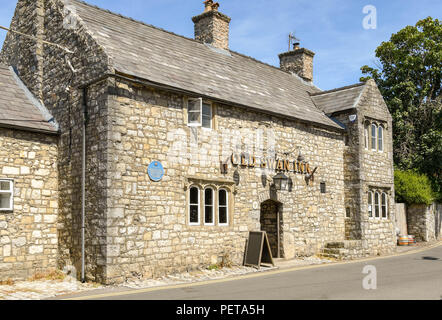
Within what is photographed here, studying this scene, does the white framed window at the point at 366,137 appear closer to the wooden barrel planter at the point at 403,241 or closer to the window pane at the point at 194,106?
the wooden barrel planter at the point at 403,241

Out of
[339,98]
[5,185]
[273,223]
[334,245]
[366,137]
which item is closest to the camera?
[5,185]

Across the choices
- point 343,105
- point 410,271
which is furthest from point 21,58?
point 410,271

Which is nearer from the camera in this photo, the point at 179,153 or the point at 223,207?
the point at 179,153

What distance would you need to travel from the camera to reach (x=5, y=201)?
11.4 meters

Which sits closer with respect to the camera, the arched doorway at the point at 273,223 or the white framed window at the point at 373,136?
the arched doorway at the point at 273,223

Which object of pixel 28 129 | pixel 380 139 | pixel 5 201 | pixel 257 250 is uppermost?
pixel 380 139

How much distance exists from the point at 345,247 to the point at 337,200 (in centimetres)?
210

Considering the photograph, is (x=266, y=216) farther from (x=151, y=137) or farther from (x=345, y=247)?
(x=151, y=137)

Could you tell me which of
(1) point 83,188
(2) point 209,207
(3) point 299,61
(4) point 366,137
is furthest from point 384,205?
(1) point 83,188

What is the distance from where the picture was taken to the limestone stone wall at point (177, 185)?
11102mm

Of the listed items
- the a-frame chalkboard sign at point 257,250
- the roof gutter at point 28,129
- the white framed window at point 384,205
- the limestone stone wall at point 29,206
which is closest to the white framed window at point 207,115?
the a-frame chalkboard sign at point 257,250

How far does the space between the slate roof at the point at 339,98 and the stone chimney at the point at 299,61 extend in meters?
3.54

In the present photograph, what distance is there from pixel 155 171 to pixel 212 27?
369 inches

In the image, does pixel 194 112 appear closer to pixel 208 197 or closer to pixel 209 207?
pixel 208 197
